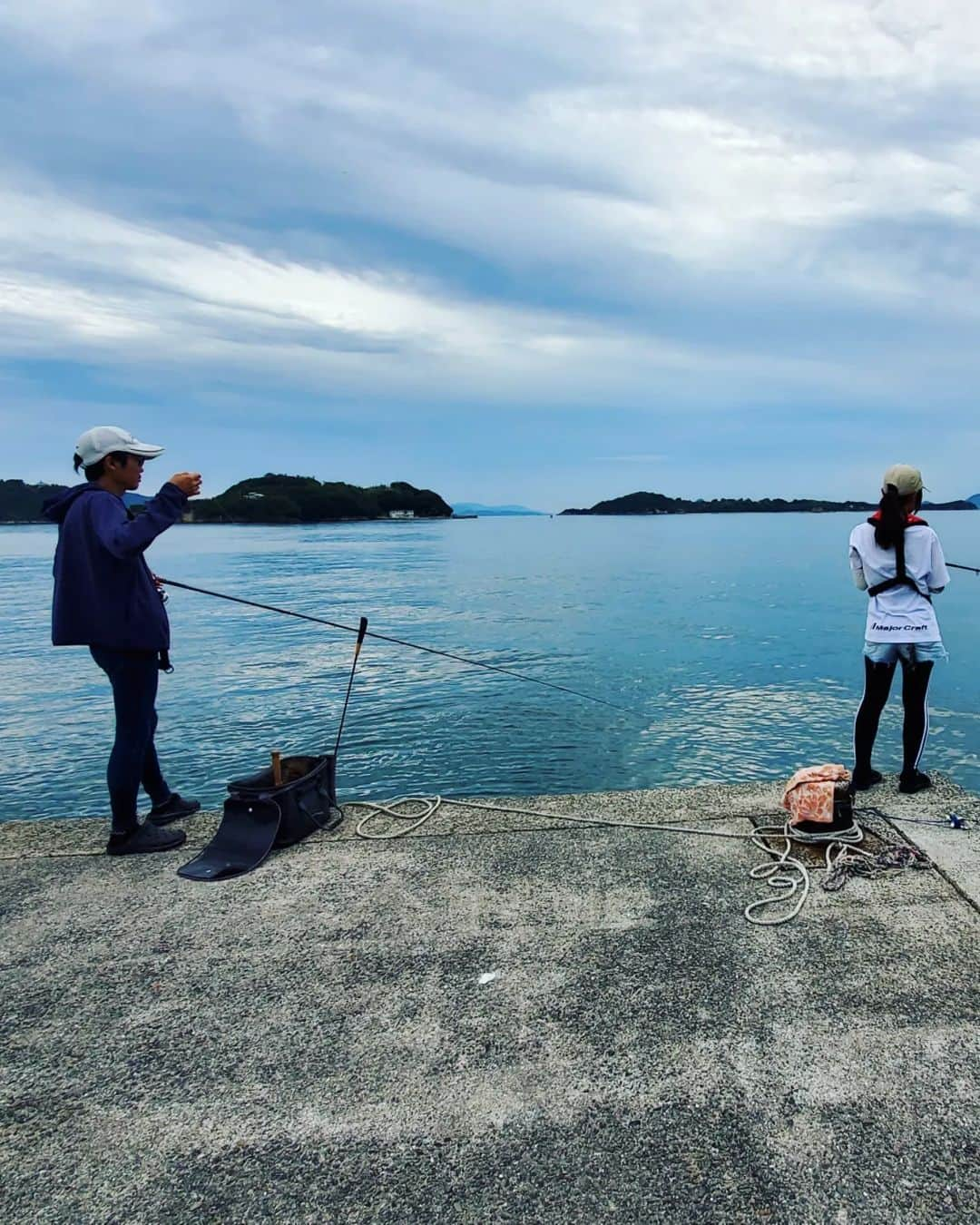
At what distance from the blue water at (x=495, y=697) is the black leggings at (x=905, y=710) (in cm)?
335

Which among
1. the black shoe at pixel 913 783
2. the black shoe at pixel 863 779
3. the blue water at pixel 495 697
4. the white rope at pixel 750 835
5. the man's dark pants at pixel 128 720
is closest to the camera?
the white rope at pixel 750 835

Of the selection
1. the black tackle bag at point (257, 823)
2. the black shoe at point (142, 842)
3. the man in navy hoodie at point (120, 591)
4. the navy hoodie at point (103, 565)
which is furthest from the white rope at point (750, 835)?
the navy hoodie at point (103, 565)

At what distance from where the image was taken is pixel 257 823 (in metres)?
3.98

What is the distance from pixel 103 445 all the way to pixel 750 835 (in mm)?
3854

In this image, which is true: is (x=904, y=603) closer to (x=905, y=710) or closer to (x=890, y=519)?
(x=890, y=519)

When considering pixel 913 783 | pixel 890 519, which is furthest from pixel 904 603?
pixel 913 783

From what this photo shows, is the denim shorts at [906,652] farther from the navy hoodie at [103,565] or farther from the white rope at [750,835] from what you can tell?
the navy hoodie at [103,565]

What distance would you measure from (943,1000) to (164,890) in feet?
10.6

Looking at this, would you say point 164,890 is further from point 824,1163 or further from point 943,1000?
point 943,1000

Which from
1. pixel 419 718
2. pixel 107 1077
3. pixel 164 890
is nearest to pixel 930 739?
pixel 419 718

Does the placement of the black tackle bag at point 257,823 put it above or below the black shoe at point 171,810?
above

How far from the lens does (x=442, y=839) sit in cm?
416

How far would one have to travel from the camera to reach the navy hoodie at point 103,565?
12.2 ft

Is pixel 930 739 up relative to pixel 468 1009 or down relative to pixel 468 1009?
down
